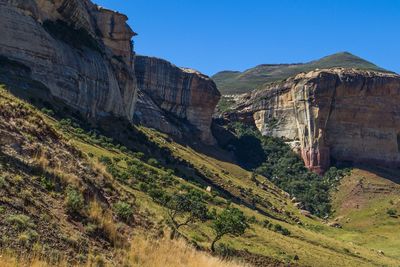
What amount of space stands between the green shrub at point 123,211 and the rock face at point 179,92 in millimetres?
94589

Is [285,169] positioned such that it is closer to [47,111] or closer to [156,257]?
[47,111]

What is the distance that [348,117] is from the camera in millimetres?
110812

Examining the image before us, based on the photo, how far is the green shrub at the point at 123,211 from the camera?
13.7 metres

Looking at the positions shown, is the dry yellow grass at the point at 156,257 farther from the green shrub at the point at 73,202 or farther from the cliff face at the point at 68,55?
the cliff face at the point at 68,55

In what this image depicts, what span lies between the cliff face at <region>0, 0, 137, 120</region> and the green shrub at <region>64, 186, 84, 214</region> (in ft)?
137

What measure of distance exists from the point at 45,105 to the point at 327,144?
75695mm

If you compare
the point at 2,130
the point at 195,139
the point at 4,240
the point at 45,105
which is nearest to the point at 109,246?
the point at 4,240

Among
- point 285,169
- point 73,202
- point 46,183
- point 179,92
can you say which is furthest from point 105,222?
point 179,92

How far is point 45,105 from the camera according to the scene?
159ft

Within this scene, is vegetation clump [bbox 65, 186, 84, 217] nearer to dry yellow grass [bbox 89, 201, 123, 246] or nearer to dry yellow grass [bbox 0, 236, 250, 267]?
dry yellow grass [bbox 89, 201, 123, 246]

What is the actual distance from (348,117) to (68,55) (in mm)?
70443

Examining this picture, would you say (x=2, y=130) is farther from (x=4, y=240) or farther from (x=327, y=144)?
(x=327, y=144)

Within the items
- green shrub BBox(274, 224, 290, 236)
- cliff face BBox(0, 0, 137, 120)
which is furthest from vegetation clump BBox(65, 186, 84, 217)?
cliff face BBox(0, 0, 137, 120)

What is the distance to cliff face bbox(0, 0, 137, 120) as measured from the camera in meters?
51.7
